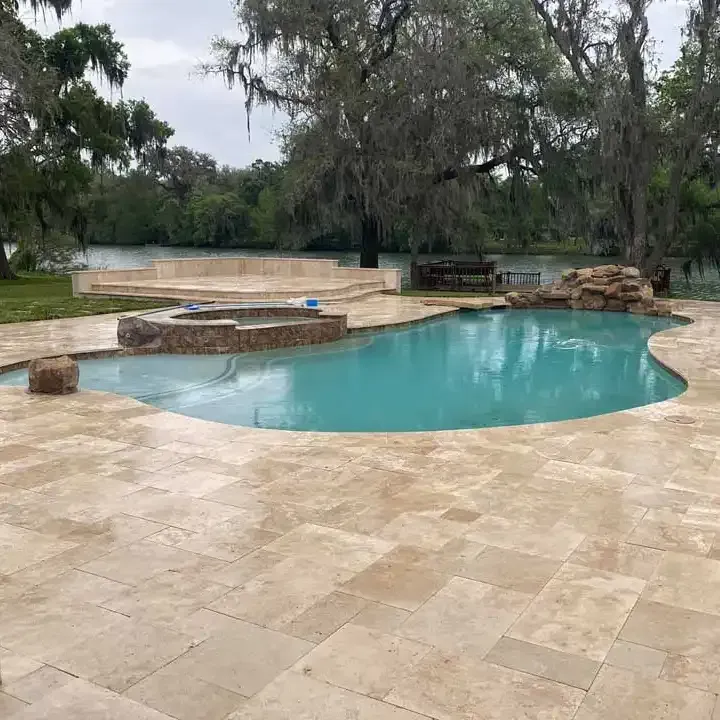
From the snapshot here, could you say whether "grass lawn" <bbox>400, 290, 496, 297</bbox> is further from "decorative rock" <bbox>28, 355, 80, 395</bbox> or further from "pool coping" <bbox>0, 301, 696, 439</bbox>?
"decorative rock" <bbox>28, 355, 80, 395</bbox>

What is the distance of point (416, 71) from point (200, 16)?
20.4ft

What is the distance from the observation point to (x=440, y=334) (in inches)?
504

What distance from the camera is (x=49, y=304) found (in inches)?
589

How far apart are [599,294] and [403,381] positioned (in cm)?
818

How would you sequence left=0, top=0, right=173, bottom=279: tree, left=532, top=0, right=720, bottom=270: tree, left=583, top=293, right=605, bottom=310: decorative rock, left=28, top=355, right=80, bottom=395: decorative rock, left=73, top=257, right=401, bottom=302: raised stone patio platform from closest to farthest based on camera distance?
left=28, top=355, right=80, bottom=395: decorative rock
left=583, top=293, right=605, bottom=310: decorative rock
left=73, top=257, right=401, bottom=302: raised stone patio platform
left=532, top=0, right=720, bottom=270: tree
left=0, top=0, right=173, bottom=279: tree

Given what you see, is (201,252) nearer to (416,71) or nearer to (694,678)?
(416,71)

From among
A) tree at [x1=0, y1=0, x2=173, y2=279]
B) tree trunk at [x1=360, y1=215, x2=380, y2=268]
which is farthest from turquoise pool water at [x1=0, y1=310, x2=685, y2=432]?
tree at [x1=0, y1=0, x2=173, y2=279]

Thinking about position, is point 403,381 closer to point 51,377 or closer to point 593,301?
point 51,377

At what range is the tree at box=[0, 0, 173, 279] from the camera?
1812 cm

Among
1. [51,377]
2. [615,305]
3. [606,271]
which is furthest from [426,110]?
[51,377]

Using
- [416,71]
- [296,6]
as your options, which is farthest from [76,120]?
[416,71]

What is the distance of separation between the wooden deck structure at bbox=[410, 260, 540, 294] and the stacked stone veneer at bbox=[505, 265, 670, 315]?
9.86 feet

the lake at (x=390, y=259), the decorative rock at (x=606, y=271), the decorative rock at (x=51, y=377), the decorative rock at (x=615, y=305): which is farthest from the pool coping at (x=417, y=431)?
the lake at (x=390, y=259)

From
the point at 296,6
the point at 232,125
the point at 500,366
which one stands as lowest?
the point at 500,366
